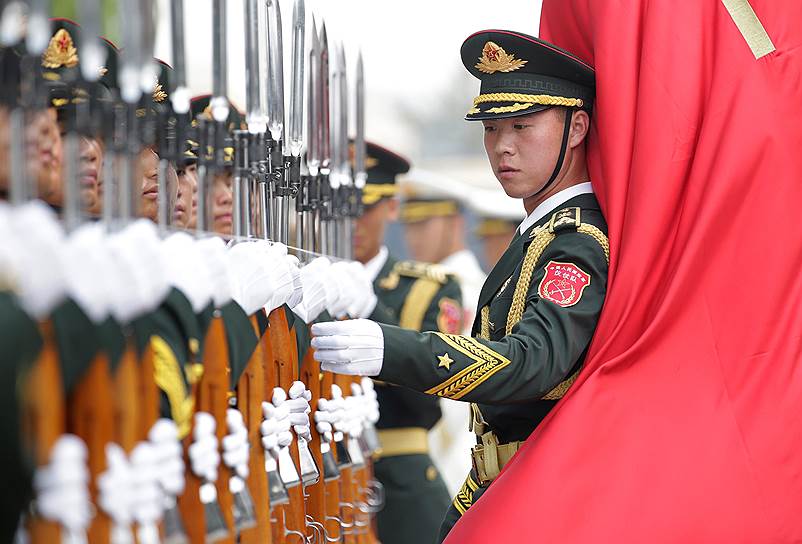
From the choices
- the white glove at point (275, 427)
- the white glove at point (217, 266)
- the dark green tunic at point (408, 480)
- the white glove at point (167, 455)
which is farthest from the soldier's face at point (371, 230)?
the white glove at point (167, 455)

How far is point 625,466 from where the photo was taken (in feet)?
10.3

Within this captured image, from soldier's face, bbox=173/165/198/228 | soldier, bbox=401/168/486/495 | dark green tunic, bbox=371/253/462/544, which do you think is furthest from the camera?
soldier, bbox=401/168/486/495

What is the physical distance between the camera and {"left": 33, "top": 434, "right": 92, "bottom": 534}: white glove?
1.82 meters

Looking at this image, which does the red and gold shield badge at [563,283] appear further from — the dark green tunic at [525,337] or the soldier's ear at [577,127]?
the soldier's ear at [577,127]

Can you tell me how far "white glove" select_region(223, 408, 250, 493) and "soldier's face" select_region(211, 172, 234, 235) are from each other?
631 millimetres

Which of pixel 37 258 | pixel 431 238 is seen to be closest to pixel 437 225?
pixel 431 238

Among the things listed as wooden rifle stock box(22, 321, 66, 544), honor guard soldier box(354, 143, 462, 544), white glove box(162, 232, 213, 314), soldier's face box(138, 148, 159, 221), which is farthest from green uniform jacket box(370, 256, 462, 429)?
wooden rifle stock box(22, 321, 66, 544)

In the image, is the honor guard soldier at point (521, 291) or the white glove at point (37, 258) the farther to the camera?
the honor guard soldier at point (521, 291)

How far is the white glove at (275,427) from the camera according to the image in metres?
2.64

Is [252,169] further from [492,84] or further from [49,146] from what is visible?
[492,84]

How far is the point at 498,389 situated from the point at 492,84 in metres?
1.02

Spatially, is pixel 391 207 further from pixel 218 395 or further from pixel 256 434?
pixel 218 395

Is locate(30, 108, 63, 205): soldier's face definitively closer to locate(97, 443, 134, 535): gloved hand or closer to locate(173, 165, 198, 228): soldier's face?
locate(97, 443, 134, 535): gloved hand

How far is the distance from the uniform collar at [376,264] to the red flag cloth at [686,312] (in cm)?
263
